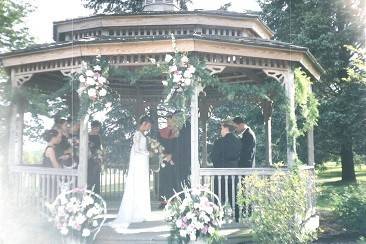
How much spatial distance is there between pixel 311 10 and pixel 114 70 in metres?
17.1

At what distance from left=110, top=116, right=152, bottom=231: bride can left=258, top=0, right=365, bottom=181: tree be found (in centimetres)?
1276

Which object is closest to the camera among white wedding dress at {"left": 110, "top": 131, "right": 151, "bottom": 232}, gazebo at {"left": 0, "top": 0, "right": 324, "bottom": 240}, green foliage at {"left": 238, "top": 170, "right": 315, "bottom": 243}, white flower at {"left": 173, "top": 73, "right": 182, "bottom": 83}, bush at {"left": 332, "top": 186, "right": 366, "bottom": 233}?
green foliage at {"left": 238, "top": 170, "right": 315, "bottom": 243}

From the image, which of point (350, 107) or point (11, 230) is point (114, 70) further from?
point (350, 107)

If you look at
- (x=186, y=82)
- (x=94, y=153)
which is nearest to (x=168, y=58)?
(x=186, y=82)

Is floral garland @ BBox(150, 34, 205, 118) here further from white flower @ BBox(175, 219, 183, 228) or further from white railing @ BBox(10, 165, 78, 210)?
white railing @ BBox(10, 165, 78, 210)

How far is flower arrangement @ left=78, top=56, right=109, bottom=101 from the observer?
8539mm

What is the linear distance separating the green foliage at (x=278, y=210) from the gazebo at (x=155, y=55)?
3.97 feet

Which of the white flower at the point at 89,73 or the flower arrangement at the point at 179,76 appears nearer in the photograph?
the flower arrangement at the point at 179,76

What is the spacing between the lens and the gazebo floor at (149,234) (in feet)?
25.8

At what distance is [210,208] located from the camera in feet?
24.1

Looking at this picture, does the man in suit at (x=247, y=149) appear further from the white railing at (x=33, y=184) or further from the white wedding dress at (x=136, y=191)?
the white railing at (x=33, y=184)

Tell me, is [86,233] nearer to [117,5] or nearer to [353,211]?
[353,211]

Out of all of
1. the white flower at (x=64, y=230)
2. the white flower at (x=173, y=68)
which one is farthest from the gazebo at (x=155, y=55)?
the white flower at (x=64, y=230)

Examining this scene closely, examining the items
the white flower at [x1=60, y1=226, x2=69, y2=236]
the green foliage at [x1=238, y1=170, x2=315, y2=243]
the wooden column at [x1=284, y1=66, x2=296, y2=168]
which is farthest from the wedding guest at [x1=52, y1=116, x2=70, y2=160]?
the wooden column at [x1=284, y1=66, x2=296, y2=168]
